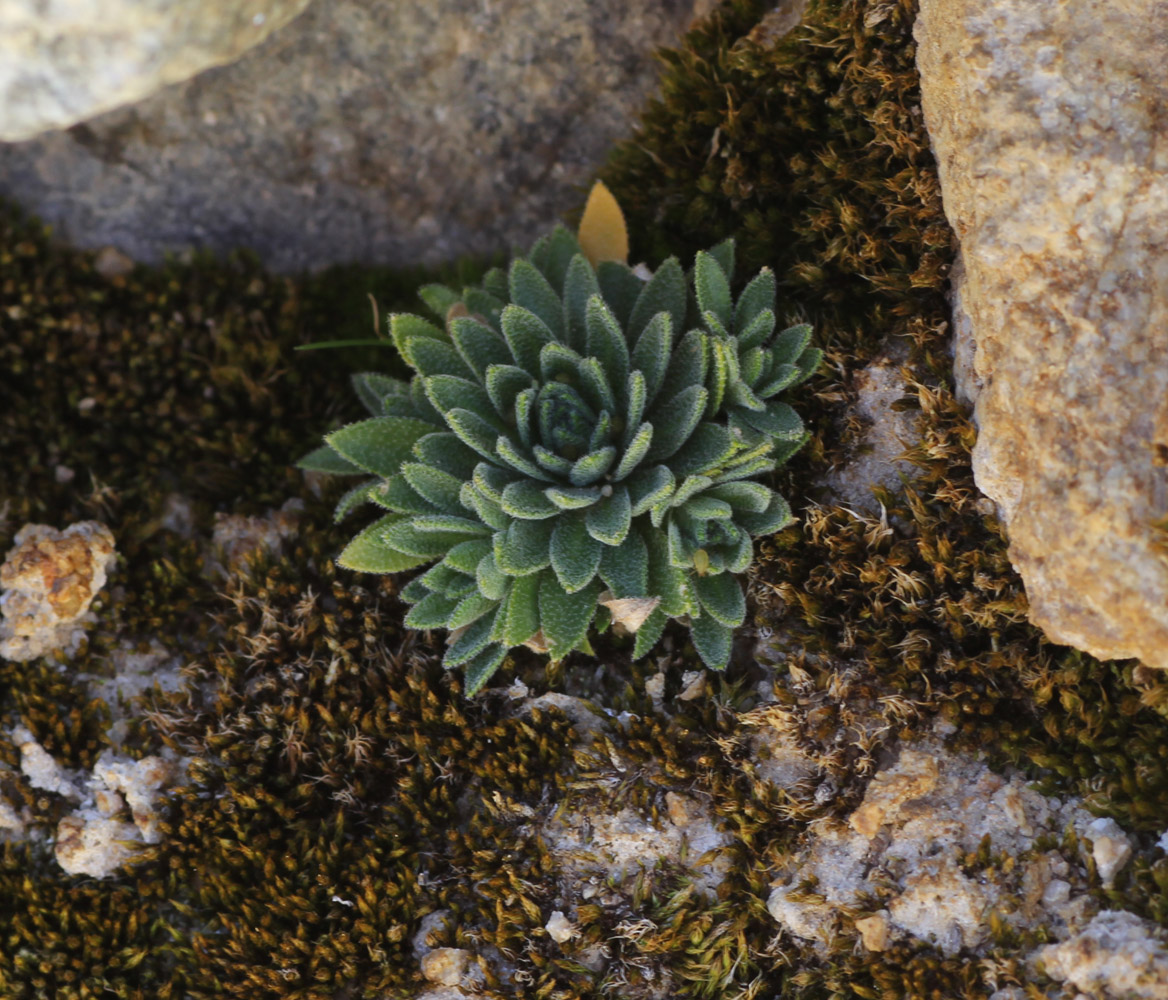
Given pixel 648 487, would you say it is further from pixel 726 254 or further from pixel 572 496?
pixel 726 254

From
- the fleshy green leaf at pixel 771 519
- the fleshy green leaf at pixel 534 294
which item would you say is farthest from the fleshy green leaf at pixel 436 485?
the fleshy green leaf at pixel 771 519

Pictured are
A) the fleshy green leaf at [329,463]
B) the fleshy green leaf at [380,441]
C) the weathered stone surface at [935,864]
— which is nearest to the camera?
the weathered stone surface at [935,864]

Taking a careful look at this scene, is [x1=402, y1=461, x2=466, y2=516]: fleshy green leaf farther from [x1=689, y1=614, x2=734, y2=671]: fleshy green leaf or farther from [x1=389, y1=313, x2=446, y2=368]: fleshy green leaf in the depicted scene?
[x1=689, y1=614, x2=734, y2=671]: fleshy green leaf

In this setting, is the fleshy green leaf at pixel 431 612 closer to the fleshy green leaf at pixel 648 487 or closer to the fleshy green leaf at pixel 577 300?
the fleshy green leaf at pixel 648 487

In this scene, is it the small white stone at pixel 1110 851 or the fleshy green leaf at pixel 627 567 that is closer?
the small white stone at pixel 1110 851

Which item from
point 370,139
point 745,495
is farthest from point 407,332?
point 370,139

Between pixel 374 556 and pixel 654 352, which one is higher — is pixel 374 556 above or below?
below
